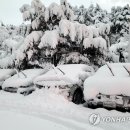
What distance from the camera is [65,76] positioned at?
9797 millimetres

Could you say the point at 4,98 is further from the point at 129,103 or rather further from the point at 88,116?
the point at 129,103

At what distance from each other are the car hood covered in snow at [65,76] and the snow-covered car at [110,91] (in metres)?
1.37

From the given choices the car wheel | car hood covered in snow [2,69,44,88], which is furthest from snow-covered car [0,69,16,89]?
the car wheel

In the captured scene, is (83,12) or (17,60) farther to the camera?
(83,12)

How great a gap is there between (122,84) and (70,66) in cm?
371

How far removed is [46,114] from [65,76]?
2.42 metres

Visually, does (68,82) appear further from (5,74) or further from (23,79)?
(5,74)

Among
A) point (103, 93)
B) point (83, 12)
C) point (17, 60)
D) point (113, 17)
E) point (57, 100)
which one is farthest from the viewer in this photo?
point (83, 12)

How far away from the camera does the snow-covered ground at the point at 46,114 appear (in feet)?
20.3

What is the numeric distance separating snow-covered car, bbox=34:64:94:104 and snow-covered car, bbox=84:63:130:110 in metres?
1.20

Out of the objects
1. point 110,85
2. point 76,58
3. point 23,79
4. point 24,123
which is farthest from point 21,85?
point 24,123

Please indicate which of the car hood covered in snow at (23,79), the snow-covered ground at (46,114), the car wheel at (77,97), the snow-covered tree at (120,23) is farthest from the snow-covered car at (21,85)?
the snow-covered tree at (120,23)

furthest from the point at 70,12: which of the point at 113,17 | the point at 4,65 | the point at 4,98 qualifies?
the point at 113,17

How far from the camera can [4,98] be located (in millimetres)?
10508
